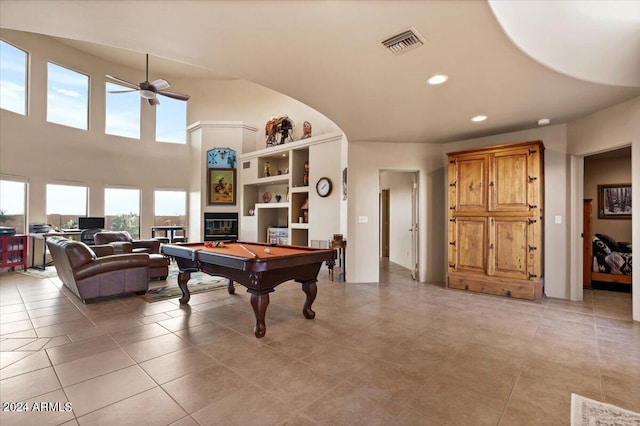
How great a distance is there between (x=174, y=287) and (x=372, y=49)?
4.76 metres

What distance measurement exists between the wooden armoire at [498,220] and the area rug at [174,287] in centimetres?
413

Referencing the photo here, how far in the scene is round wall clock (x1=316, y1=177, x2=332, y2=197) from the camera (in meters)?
6.69

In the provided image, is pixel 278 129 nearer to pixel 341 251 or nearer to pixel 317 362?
pixel 341 251

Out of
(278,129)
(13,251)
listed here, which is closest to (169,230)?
(13,251)

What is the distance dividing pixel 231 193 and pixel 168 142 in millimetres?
2645

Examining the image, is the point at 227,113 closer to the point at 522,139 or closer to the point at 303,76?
the point at 303,76

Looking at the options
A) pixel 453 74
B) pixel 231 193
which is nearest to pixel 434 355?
pixel 453 74

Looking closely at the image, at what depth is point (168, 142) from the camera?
944cm

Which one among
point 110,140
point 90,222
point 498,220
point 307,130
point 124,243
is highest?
point 307,130

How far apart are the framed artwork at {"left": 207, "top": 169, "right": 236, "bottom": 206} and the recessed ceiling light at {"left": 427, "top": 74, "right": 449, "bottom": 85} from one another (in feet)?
23.3

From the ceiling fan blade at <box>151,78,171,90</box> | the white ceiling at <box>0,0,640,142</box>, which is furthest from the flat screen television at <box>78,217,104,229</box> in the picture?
the white ceiling at <box>0,0,640,142</box>

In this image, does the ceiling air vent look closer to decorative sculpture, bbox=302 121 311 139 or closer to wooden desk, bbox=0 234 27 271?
decorative sculpture, bbox=302 121 311 139

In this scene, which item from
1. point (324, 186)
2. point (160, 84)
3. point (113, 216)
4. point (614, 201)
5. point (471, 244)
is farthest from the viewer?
point (113, 216)

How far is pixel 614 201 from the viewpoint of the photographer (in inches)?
255
